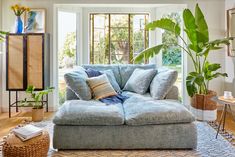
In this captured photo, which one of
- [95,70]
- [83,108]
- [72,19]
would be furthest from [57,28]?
[83,108]

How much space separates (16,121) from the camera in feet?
14.7

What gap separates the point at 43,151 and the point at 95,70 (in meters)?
1.89

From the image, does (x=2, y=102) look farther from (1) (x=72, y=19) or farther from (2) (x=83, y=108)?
(2) (x=83, y=108)

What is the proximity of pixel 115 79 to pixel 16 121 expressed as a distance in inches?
70.4

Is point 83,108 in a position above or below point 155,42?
below

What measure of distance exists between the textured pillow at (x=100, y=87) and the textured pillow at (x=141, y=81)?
0.38 meters

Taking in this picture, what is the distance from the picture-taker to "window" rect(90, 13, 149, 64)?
5.59 m

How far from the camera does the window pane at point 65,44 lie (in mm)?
5391

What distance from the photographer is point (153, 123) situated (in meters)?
3.10

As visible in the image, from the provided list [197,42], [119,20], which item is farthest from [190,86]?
[119,20]

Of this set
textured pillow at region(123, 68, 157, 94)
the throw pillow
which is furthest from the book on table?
textured pillow at region(123, 68, 157, 94)

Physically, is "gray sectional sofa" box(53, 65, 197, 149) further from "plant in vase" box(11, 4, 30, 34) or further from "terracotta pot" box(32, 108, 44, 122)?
"plant in vase" box(11, 4, 30, 34)

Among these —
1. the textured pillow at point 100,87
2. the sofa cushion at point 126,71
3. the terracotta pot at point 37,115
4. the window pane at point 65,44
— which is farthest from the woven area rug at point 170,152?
the window pane at point 65,44

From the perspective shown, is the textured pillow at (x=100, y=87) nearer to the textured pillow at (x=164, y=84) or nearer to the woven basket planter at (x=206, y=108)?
the textured pillow at (x=164, y=84)
